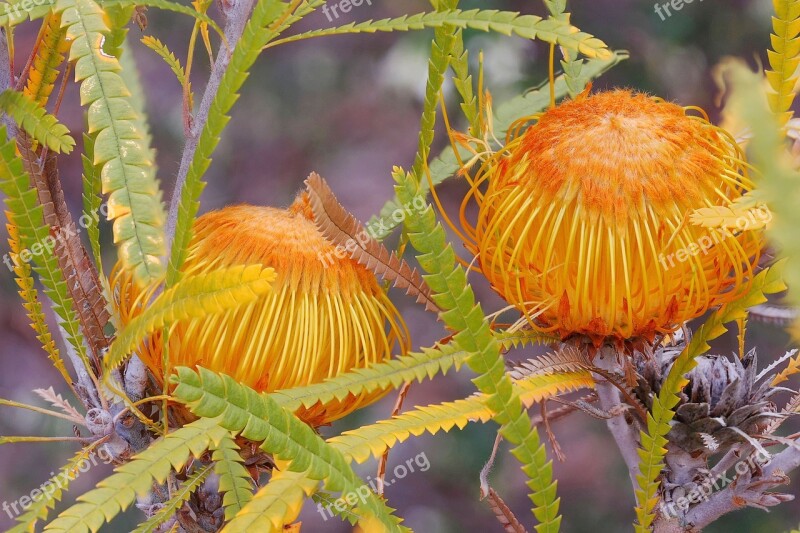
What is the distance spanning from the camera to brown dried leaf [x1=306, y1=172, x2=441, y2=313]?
1.14 feet

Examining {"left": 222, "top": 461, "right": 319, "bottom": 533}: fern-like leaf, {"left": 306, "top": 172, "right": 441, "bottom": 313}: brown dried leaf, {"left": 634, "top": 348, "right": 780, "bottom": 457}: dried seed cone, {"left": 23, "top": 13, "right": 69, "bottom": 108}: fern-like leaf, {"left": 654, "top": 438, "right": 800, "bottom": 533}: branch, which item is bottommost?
{"left": 654, "top": 438, "right": 800, "bottom": 533}: branch

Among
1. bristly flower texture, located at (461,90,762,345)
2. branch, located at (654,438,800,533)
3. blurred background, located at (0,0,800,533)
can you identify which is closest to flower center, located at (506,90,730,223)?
bristly flower texture, located at (461,90,762,345)

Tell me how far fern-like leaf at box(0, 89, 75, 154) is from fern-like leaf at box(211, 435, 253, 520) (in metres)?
0.12

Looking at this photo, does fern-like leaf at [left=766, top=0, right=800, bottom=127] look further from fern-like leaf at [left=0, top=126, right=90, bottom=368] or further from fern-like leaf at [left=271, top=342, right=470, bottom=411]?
fern-like leaf at [left=0, top=126, right=90, bottom=368]

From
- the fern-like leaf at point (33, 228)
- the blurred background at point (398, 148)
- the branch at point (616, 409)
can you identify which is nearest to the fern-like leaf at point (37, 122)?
the fern-like leaf at point (33, 228)

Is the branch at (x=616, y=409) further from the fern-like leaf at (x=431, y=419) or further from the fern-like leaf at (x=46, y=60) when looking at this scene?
the fern-like leaf at (x=46, y=60)

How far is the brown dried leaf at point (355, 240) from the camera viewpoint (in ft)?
1.14

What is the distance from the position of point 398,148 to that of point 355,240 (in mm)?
400

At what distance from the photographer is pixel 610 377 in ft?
1.14

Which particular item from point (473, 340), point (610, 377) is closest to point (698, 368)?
point (610, 377)

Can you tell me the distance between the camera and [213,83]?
1.19 feet

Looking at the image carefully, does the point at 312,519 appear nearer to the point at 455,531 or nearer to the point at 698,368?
the point at 455,531

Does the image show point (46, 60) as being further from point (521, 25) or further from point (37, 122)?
point (521, 25)

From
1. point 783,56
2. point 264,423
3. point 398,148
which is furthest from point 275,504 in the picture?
point 398,148
